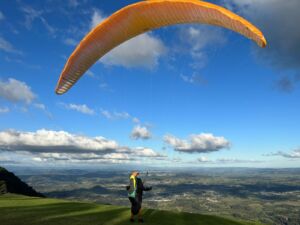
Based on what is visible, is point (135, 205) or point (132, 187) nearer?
point (135, 205)

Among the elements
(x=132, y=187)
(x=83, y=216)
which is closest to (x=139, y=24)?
(x=132, y=187)

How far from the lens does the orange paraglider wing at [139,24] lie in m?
11.2

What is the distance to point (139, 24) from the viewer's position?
15.0 meters

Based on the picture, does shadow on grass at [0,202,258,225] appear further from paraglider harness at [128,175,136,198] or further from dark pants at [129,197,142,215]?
paraglider harness at [128,175,136,198]

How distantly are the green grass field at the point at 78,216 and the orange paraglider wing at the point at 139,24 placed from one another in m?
6.51

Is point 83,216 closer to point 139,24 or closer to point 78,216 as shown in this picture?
point 78,216

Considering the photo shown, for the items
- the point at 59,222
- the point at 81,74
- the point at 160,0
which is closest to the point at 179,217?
the point at 59,222

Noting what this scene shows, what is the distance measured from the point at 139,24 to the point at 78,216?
1073 centimetres

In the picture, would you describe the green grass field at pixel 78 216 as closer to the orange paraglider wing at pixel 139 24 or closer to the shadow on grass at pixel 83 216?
the shadow on grass at pixel 83 216

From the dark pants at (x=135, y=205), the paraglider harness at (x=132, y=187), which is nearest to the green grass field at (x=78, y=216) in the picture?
the dark pants at (x=135, y=205)

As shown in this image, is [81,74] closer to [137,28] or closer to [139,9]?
[137,28]

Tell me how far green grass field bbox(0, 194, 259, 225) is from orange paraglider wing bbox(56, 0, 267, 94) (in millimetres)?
6511

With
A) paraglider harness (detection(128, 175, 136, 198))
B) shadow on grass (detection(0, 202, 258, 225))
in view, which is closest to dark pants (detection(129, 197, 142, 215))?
paraglider harness (detection(128, 175, 136, 198))

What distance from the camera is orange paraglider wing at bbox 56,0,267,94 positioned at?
443 inches
